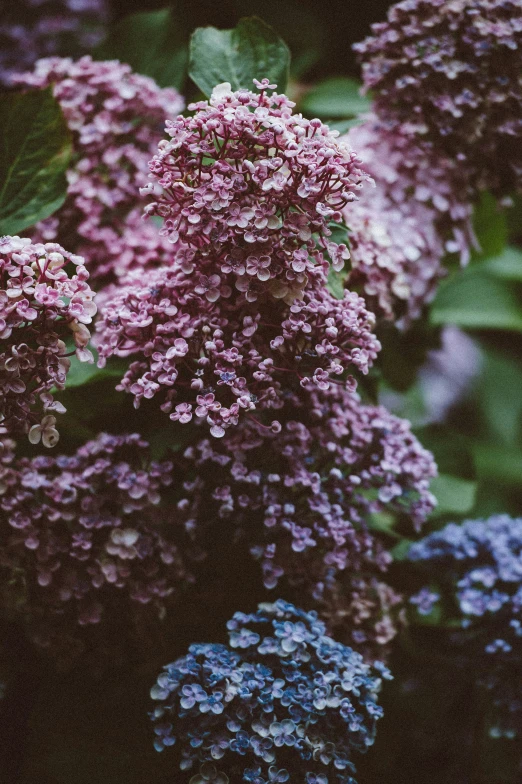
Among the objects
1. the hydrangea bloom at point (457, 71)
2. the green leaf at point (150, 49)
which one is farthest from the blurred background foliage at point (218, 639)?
the hydrangea bloom at point (457, 71)

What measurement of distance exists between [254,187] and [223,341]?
0.14 meters

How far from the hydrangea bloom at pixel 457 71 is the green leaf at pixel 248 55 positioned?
0.45 ft

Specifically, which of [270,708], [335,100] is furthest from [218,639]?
[335,100]

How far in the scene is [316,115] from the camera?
51.4 inches

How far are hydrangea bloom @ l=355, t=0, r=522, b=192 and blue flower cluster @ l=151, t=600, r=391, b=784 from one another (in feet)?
1.95

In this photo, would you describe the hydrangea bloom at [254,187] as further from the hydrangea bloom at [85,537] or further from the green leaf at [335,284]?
the hydrangea bloom at [85,537]

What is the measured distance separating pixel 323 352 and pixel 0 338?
27 cm

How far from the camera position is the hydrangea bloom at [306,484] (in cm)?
73

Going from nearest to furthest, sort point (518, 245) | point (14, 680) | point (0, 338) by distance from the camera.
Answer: point (0, 338)
point (14, 680)
point (518, 245)

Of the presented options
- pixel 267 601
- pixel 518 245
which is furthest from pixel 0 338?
pixel 518 245

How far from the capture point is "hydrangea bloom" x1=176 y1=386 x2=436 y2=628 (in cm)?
73

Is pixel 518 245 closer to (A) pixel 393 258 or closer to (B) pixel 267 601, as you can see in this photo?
(A) pixel 393 258

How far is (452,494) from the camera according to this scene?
3.35 feet

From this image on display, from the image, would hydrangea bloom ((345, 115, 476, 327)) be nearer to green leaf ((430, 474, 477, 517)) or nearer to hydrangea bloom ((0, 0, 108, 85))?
green leaf ((430, 474, 477, 517))
